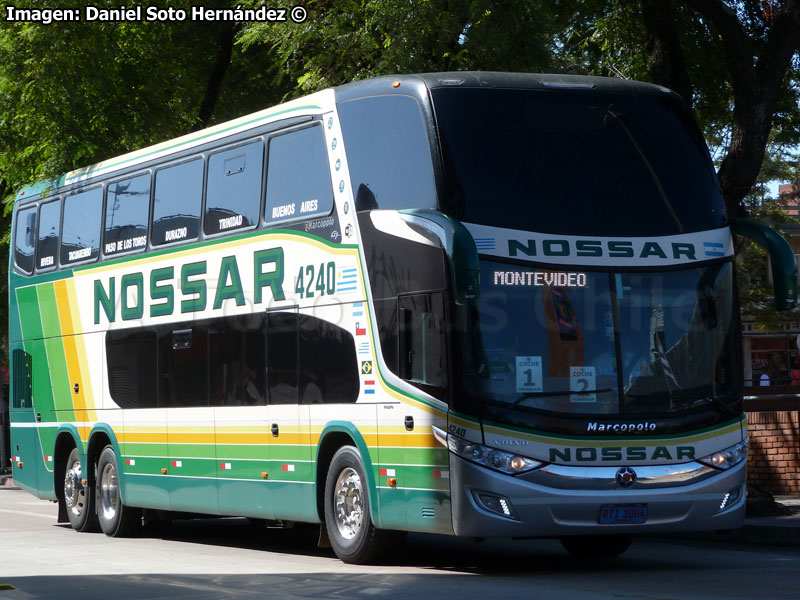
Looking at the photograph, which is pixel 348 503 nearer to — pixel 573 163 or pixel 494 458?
pixel 494 458

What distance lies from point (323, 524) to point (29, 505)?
12484 mm

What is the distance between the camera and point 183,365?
16391 millimetres

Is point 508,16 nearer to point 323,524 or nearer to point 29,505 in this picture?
point 323,524

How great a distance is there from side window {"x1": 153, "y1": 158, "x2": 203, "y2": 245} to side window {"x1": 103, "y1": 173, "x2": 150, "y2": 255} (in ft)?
1.00

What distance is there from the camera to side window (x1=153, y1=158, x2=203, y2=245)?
16219 millimetres

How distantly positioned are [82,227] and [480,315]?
8.59 metres

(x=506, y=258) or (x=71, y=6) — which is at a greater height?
(x=71, y=6)

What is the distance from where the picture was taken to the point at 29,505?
82.1 ft

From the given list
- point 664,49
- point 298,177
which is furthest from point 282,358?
point 664,49

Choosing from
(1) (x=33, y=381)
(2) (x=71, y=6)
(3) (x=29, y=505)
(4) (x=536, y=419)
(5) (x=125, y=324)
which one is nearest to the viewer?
(4) (x=536, y=419)

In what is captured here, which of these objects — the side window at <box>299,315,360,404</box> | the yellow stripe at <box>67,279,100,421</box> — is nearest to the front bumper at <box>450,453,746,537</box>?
the side window at <box>299,315,360,404</box>

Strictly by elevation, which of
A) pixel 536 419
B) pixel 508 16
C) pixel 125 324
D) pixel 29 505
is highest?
pixel 508 16

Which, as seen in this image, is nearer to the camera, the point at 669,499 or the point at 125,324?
Answer: the point at 669,499

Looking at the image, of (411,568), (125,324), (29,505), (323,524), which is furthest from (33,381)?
(411,568)
